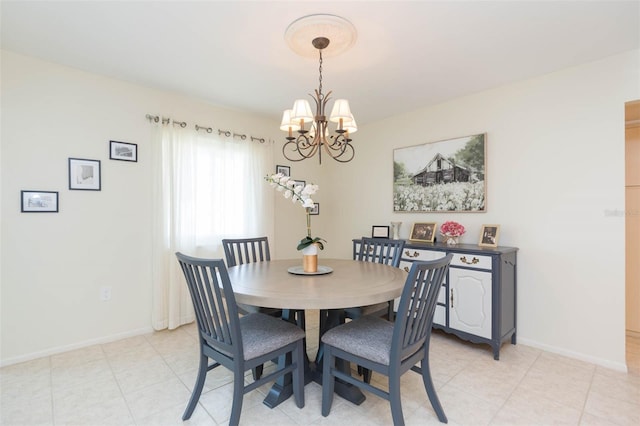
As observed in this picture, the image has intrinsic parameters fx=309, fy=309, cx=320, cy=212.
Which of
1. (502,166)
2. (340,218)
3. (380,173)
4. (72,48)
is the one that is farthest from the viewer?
(340,218)

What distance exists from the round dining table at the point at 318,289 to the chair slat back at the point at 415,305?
0.43 ft

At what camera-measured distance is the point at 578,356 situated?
98.1 inches

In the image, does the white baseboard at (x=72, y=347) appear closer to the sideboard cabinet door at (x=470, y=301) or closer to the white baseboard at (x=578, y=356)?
the sideboard cabinet door at (x=470, y=301)

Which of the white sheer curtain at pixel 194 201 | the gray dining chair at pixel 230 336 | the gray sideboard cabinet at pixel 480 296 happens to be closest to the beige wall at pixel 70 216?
the white sheer curtain at pixel 194 201

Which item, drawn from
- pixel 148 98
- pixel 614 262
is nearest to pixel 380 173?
pixel 614 262

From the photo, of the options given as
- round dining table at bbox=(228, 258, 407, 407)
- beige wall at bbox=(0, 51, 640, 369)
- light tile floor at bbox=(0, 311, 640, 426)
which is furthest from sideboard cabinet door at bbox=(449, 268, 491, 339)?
round dining table at bbox=(228, 258, 407, 407)

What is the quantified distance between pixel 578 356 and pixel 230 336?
2.75 m

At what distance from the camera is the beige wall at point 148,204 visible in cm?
236

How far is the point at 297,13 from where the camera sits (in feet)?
6.06

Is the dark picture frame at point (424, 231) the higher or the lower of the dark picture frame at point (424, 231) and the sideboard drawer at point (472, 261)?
the higher

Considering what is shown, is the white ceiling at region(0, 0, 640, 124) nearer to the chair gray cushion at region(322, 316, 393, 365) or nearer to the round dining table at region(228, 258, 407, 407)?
the round dining table at region(228, 258, 407, 407)

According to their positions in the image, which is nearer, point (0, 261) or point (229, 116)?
point (0, 261)

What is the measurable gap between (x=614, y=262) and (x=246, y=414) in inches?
112

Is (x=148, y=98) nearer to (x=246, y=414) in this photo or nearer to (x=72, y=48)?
(x=72, y=48)
